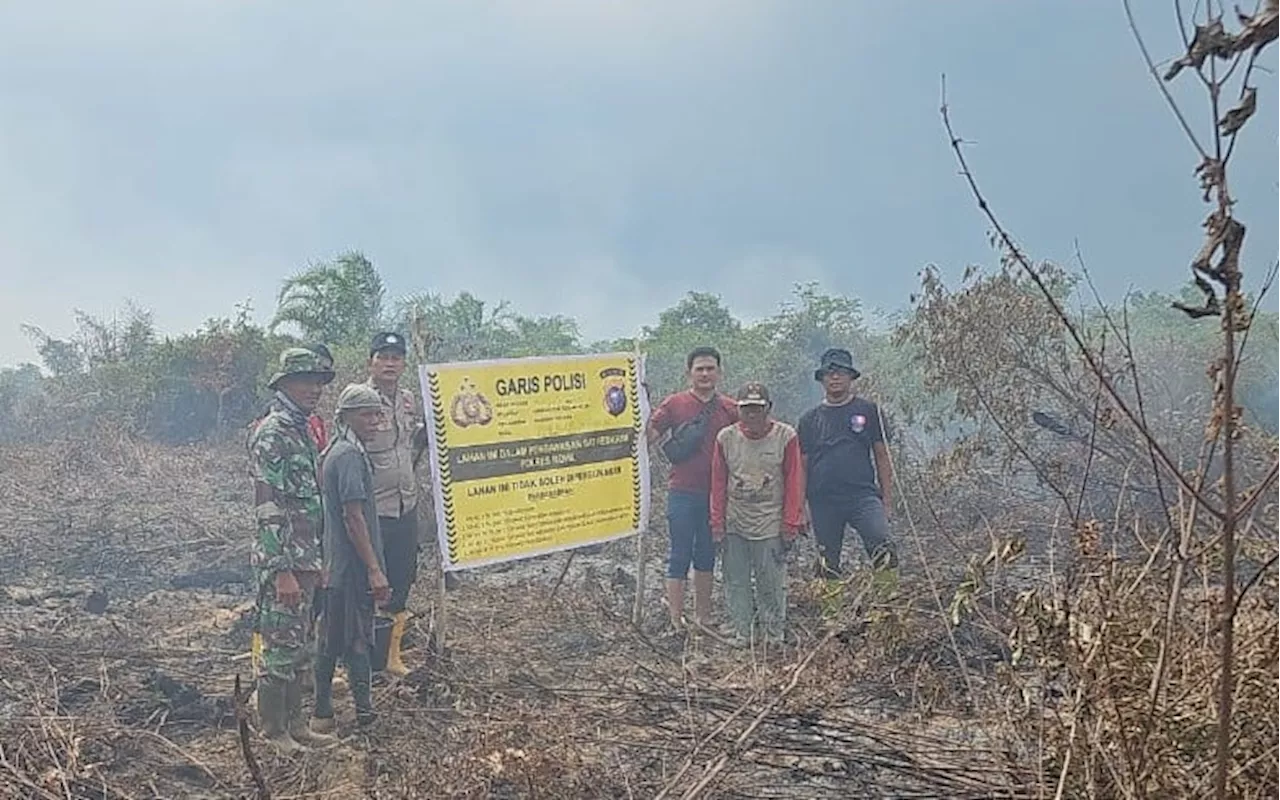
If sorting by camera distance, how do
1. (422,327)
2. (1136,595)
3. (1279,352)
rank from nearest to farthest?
1. (1136,595)
2. (422,327)
3. (1279,352)

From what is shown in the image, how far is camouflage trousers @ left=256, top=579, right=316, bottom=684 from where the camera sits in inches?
168

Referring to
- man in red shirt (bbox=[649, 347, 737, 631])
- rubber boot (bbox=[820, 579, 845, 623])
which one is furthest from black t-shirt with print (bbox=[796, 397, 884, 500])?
rubber boot (bbox=[820, 579, 845, 623])

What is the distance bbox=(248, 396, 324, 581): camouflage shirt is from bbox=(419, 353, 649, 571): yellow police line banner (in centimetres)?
71

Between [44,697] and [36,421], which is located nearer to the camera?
[44,697]

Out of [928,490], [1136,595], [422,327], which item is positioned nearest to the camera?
[1136,595]

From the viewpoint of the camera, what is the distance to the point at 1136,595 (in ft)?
9.46

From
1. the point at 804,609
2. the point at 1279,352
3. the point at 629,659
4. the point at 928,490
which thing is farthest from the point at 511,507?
the point at 1279,352

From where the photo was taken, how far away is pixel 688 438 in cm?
587

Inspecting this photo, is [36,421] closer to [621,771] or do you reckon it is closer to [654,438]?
[654,438]

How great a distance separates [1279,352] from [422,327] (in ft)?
40.1

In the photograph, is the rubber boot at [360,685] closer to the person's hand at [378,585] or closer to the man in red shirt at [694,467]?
the person's hand at [378,585]

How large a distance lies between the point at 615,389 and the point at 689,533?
0.93m

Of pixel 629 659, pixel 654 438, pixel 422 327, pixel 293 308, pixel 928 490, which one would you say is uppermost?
pixel 293 308

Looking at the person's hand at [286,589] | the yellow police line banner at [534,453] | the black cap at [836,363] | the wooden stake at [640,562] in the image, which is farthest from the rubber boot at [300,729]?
the black cap at [836,363]
